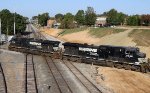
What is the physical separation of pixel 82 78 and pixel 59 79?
2.88 m

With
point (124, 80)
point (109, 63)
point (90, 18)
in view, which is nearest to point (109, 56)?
point (109, 63)

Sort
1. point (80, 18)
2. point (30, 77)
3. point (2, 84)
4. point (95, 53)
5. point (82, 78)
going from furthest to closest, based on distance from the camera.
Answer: point (80, 18), point (95, 53), point (82, 78), point (30, 77), point (2, 84)

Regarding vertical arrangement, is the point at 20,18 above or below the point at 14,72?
above

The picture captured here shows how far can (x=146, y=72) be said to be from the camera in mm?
41469

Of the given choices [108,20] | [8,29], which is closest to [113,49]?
[8,29]

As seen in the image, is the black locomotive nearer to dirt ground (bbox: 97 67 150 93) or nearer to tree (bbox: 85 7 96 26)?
dirt ground (bbox: 97 67 150 93)

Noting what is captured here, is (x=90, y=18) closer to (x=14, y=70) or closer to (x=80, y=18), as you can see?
(x=80, y=18)

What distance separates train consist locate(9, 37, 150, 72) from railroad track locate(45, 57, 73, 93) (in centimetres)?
400

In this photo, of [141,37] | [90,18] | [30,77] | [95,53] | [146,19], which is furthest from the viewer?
[90,18]

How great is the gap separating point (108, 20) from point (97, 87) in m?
137

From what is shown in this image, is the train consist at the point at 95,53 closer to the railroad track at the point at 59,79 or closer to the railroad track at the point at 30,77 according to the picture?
the railroad track at the point at 59,79

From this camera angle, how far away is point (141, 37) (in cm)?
7606

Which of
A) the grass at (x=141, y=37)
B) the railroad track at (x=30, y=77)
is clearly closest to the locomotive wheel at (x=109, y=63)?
the railroad track at (x=30, y=77)

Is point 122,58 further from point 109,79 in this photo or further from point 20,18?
point 20,18
